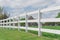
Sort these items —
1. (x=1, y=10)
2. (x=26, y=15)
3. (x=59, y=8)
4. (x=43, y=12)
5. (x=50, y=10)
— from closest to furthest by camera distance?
(x=59, y=8) → (x=50, y=10) → (x=43, y=12) → (x=26, y=15) → (x=1, y=10)

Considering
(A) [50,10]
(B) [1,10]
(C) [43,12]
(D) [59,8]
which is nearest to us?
(D) [59,8]

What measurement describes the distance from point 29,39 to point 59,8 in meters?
1.91

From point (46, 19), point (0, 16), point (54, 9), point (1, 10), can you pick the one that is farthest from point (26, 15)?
point (1, 10)

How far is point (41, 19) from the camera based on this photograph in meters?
8.52

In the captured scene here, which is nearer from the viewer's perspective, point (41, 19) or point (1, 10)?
point (41, 19)

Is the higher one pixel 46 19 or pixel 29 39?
pixel 46 19

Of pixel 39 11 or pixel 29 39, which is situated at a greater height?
pixel 39 11

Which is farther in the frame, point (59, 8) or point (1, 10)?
point (1, 10)

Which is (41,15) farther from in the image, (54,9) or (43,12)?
(54,9)

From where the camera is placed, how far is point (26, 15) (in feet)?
38.3

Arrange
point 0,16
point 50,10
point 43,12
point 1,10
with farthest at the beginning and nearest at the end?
point 1,10 → point 0,16 → point 43,12 → point 50,10

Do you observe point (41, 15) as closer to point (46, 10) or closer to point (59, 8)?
point (46, 10)

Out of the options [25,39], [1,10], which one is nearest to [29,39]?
[25,39]

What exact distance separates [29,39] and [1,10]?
58.8 meters
